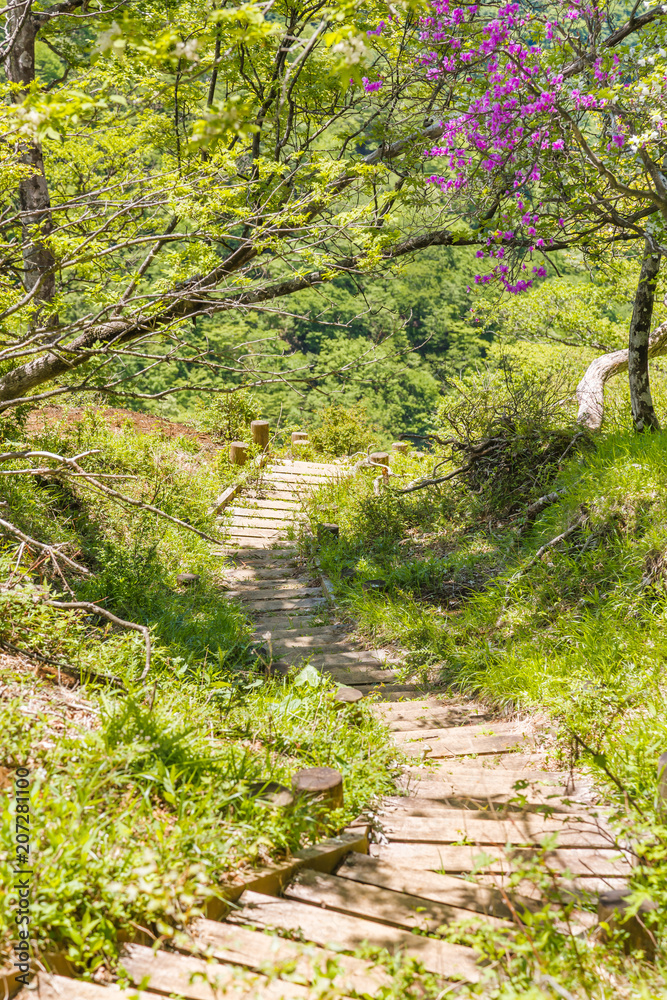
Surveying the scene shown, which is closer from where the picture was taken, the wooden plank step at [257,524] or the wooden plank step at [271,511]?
the wooden plank step at [257,524]

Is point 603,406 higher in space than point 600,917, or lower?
higher

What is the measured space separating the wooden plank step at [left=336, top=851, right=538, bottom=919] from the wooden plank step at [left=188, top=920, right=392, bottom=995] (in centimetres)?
43

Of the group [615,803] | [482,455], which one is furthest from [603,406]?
Answer: [615,803]

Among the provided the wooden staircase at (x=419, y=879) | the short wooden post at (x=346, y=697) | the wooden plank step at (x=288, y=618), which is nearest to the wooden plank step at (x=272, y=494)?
the wooden plank step at (x=288, y=618)

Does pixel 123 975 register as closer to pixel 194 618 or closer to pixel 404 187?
pixel 194 618

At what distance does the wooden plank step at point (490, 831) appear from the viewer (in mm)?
2615

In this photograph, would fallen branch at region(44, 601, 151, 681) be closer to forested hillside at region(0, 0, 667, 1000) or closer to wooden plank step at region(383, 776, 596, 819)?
forested hillside at region(0, 0, 667, 1000)

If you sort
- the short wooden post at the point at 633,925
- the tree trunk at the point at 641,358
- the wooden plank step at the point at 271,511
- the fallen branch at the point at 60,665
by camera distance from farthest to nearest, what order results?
the wooden plank step at the point at 271,511 < the tree trunk at the point at 641,358 < the fallen branch at the point at 60,665 < the short wooden post at the point at 633,925

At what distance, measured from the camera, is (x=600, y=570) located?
16.3 feet

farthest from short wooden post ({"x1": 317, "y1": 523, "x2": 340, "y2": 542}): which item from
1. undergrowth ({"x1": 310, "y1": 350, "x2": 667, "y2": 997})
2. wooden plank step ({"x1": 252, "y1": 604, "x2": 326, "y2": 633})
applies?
wooden plank step ({"x1": 252, "y1": 604, "x2": 326, "y2": 633})

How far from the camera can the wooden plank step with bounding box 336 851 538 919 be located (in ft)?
7.42

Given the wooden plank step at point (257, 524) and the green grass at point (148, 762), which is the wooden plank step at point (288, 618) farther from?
the wooden plank step at point (257, 524)

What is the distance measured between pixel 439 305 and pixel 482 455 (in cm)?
2483

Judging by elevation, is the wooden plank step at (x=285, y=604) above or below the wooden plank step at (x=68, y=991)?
below
